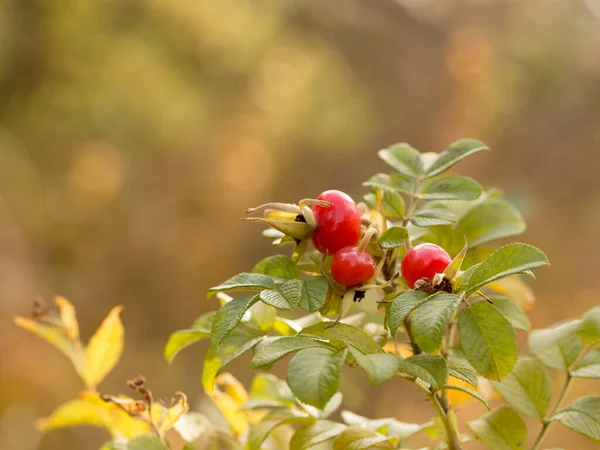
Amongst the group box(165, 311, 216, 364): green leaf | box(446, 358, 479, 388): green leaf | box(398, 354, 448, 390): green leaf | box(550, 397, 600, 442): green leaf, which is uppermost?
box(398, 354, 448, 390): green leaf

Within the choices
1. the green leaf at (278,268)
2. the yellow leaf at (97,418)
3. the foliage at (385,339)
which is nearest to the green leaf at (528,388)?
the foliage at (385,339)

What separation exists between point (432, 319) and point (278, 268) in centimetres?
15

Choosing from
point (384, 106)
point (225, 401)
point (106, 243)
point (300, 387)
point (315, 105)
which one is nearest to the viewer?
point (300, 387)

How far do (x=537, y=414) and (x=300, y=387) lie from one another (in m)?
0.31

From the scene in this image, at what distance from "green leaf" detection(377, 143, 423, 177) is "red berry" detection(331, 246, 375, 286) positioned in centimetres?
15

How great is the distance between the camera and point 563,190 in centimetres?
370

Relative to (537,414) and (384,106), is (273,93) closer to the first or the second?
(384,106)

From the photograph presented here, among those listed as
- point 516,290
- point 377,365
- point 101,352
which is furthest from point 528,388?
point 101,352

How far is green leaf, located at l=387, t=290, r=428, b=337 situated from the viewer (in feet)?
1.41

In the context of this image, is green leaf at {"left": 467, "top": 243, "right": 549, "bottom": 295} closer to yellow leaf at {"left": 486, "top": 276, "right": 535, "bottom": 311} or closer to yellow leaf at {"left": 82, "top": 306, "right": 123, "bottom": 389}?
yellow leaf at {"left": 486, "top": 276, "right": 535, "bottom": 311}

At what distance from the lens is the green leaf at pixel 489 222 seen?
2.18 feet

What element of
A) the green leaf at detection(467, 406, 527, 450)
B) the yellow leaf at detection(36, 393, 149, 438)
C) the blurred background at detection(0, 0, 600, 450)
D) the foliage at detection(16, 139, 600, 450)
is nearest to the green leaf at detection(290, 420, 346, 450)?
the foliage at detection(16, 139, 600, 450)

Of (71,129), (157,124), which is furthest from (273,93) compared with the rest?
(71,129)

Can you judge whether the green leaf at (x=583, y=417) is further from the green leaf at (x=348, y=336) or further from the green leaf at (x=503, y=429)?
the green leaf at (x=348, y=336)
